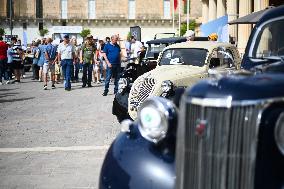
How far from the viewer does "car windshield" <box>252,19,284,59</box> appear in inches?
181

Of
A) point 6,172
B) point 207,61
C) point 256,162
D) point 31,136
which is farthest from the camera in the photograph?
point 207,61

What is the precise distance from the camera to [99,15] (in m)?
89.1

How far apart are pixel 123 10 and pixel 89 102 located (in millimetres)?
77894

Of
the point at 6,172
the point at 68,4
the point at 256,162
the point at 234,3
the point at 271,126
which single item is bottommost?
the point at 6,172

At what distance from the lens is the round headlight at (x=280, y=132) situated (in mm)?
2562

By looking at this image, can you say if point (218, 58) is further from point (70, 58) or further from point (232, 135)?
point (70, 58)

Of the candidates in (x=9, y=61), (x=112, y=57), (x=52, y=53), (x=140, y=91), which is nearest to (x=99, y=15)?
(x=9, y=61)

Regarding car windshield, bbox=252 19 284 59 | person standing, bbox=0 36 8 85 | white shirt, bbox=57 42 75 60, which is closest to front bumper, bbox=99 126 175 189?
car windshield, bbox=252 19 284 59

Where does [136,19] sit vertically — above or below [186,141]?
above

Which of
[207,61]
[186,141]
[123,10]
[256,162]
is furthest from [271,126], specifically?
[123,10]

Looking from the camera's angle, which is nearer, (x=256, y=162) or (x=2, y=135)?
(x=256, y=162)

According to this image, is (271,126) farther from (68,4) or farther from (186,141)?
(68,4)

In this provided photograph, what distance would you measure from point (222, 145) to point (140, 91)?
20.0 ft

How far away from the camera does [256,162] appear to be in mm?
2553
